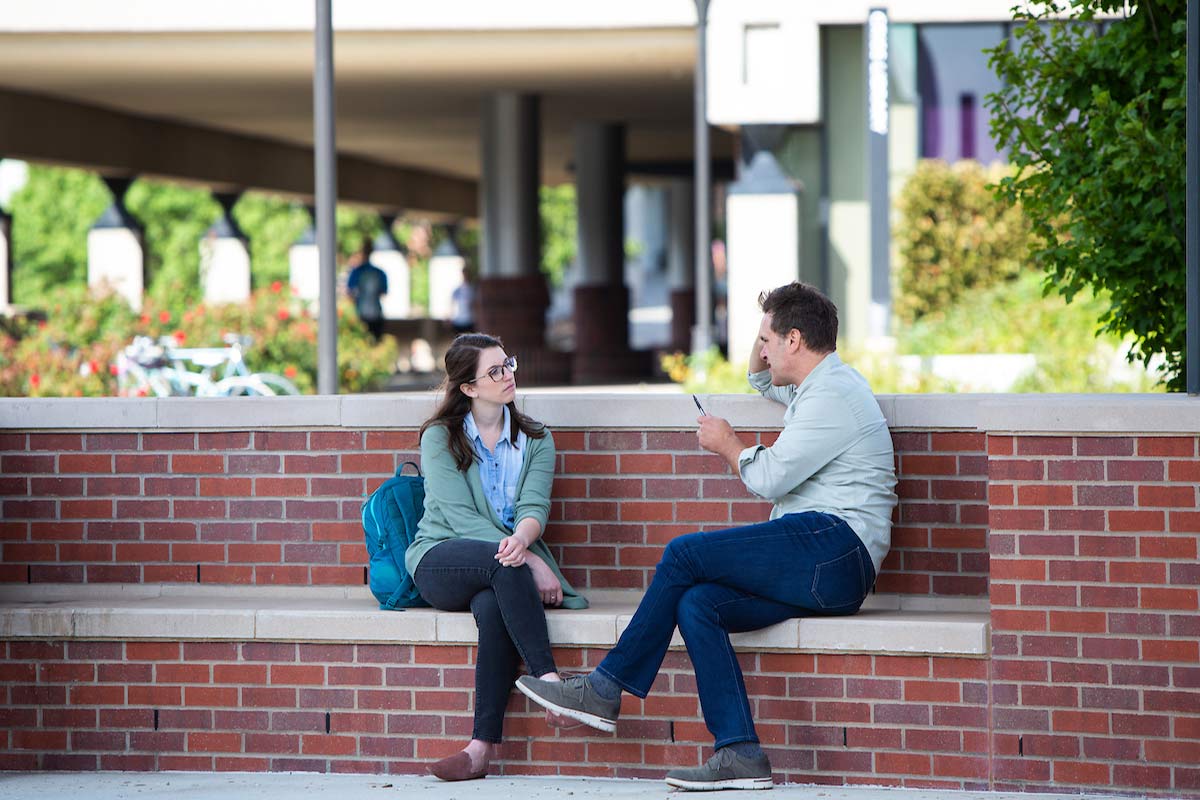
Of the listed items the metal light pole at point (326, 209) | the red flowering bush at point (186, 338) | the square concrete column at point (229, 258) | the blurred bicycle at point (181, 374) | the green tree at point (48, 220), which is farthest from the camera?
the green tree at point (48, 220)

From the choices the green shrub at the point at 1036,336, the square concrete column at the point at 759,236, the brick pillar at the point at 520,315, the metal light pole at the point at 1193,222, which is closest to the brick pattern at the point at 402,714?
the metal light pole at the point at 1193,222

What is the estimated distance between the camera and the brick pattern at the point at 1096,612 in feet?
16.4

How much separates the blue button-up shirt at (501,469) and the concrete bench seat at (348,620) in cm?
41

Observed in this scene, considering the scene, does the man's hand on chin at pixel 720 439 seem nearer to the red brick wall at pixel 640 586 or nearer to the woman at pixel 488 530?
the red brick wall at pixel 640 586

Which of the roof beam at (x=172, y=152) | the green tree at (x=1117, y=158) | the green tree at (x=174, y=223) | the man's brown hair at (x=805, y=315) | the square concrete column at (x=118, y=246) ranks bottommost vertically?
the man's brown hair at (x=805, y=315)

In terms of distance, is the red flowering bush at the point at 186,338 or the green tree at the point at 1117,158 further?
the red flowering bush at the point at 186,338

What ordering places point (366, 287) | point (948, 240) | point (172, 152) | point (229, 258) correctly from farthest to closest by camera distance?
point (229, 258)
point (172, 152)
point (366, 287)
point (948, 240)

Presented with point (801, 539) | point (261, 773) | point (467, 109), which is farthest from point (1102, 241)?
Result: point (467, 109)

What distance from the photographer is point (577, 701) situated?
513 centimetres

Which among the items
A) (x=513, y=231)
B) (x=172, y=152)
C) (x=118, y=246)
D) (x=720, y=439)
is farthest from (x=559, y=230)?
(x=720, y=439)

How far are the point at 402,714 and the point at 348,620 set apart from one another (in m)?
0.37

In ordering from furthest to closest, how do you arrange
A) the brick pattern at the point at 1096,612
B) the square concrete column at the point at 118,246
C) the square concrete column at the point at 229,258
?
the square concrete column at the point at 229,258, the square concrete column at the point at 118,246, the brick pattern at the point at 1096,612

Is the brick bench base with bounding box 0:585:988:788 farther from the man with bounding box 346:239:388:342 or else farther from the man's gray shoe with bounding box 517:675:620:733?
the man with bounding box 346:239:388:342

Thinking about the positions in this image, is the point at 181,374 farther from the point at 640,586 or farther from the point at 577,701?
the point at 577,701
